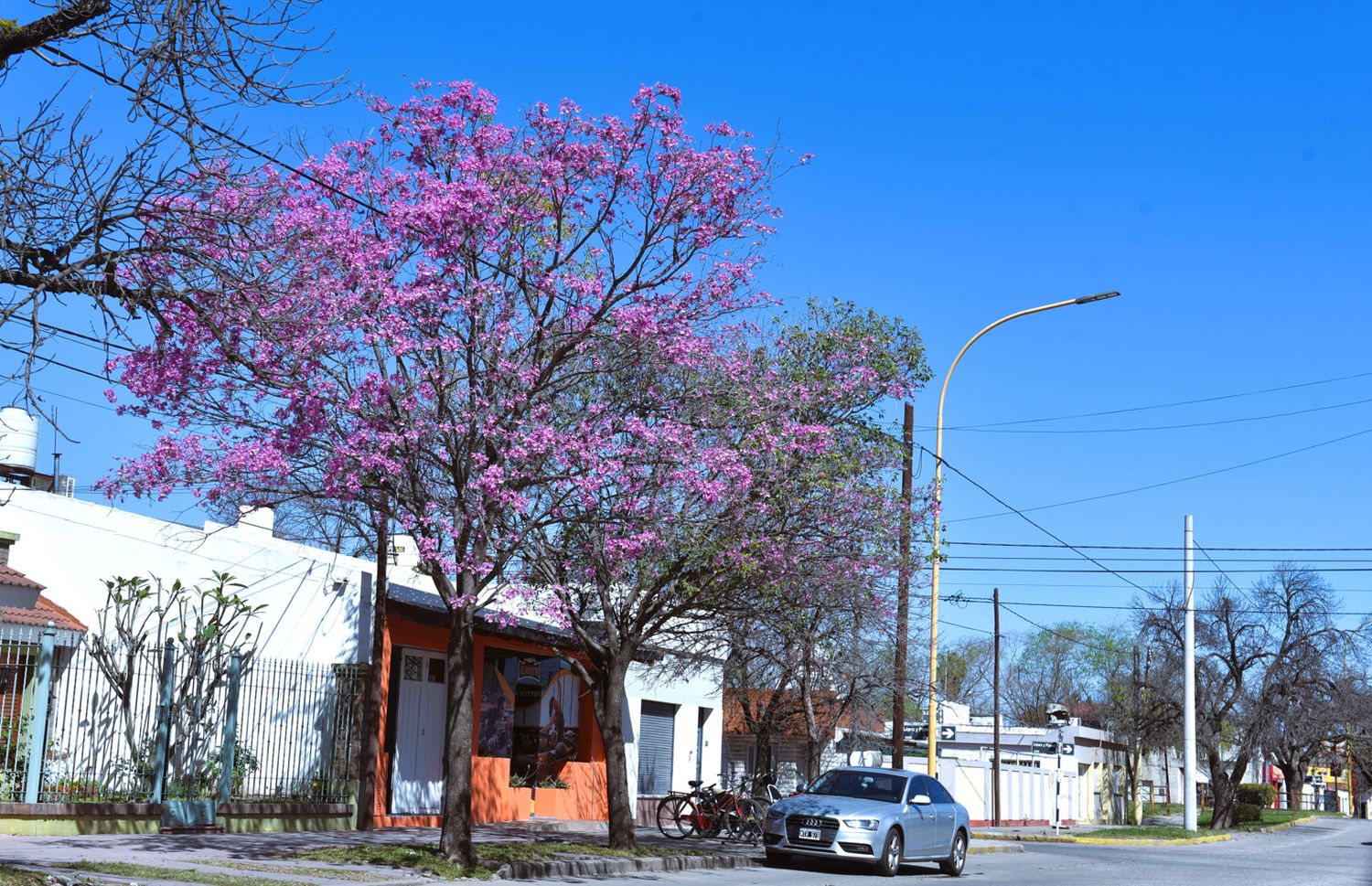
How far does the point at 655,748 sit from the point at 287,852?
52.1ft

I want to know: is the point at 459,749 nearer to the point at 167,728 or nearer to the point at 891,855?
the point at 167,728

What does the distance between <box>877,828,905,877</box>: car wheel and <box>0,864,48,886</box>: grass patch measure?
11930mm

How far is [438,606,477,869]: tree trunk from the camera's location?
1644 centimetres

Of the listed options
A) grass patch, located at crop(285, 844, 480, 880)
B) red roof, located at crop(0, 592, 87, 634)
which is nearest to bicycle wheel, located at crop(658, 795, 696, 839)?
grass patch, located at crop(285, 844, 480, 880)

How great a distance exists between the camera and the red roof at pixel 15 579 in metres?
19.5

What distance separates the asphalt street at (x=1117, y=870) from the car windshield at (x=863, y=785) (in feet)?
3.66

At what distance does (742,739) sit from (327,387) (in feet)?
87.2

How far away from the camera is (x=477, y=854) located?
17.6 metres

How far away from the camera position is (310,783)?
2177 cm

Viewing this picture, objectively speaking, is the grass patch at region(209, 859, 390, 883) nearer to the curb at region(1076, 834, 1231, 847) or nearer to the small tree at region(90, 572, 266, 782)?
the small tree at region(90, 572, 266, 782)

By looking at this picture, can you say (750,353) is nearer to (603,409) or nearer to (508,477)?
(603,409)

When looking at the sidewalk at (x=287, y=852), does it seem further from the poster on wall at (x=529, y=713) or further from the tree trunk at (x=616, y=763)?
the poster on wall at (x=529, y=713)

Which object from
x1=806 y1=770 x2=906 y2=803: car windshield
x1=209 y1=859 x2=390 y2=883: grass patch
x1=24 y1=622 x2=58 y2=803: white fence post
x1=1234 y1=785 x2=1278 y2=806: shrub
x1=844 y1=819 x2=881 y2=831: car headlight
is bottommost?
x1=1234 y1=785 x2=1278 y2=806: shrub

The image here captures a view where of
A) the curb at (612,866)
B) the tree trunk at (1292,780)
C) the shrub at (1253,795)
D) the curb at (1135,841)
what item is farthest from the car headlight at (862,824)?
the tree trunk at (1292,780)
